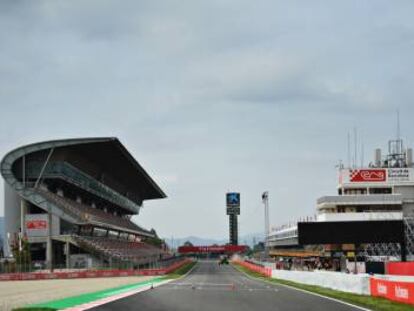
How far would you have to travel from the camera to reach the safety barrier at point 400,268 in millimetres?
47875

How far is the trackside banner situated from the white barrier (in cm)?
93

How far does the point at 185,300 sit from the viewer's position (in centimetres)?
2756

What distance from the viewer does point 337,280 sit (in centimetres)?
3688

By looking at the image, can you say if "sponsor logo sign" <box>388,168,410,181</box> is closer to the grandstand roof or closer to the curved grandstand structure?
the grandstand roof

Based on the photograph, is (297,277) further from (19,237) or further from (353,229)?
(19,237)

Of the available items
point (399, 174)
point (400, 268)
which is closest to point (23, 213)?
point (400, 268)

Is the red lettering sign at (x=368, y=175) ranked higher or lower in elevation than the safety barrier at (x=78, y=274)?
higher

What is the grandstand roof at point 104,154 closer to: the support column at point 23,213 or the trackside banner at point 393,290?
the support column at point 23,213

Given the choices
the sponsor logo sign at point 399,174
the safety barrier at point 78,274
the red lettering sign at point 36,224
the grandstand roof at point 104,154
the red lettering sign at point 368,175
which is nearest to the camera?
the safety barrier at point 78,274

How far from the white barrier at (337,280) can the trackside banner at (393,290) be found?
93 centimetres

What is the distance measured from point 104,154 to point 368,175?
50.1m

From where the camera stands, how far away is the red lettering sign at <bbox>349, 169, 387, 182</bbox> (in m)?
124

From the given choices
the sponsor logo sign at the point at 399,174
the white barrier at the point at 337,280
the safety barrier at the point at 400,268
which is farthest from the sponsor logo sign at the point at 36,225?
the sponsor logo sign at the point at 399,174

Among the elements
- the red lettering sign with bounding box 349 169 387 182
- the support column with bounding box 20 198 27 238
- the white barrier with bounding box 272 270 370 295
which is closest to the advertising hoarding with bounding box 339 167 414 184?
the red lettering sign with bounding box 349 169 387 182
